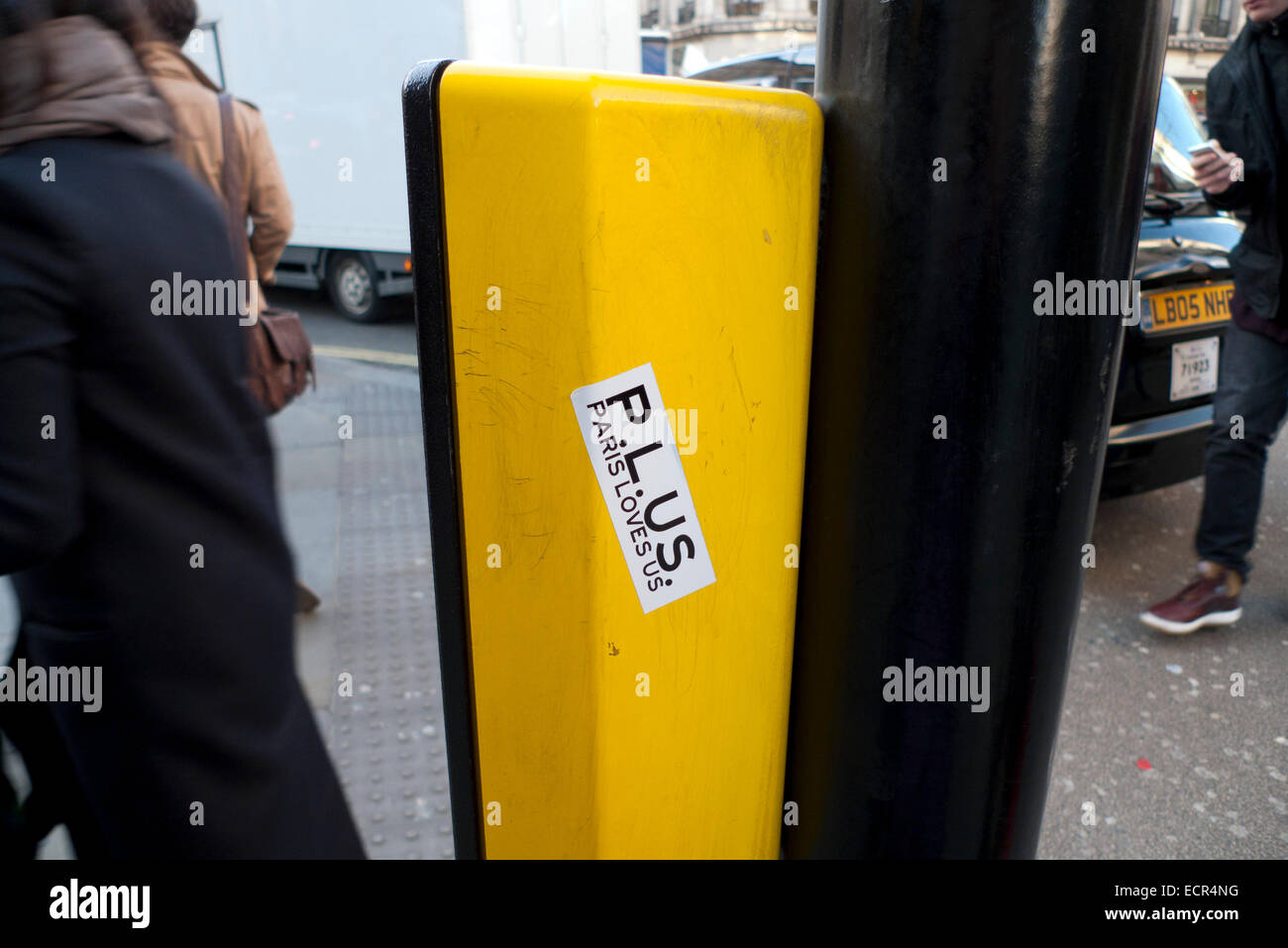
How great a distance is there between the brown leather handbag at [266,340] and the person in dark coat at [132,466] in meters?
1.80

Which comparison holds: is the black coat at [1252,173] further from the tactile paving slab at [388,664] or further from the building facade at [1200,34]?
the building facade at [1200,34]

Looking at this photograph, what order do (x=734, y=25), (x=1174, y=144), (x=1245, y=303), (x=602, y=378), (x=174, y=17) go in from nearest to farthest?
(x=602, y=378), (x=174, y=17), (x=1245, y=303), (x=1174, y=144), (x=734, y=25)

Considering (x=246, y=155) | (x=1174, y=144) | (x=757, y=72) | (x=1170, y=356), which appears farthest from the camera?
(x=757, y=72)

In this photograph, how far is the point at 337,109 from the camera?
8.42m

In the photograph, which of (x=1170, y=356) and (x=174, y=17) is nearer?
(x=174, y=17)

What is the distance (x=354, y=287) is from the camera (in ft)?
30.4

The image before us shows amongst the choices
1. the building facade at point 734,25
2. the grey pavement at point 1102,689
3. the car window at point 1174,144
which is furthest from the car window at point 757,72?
the building facade at point 734,25

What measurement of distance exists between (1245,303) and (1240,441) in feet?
1.48

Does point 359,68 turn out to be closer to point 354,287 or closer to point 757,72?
point 354,287

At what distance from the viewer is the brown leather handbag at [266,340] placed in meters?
3.16

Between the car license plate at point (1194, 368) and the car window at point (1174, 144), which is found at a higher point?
the car window at point (1174, 144)

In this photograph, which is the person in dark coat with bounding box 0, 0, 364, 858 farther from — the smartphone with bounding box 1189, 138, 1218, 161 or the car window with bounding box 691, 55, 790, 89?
the car window with bounding box 691, 55, 790, 89

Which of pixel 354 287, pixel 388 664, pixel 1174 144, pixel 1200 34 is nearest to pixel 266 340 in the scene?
pixel 388 664
